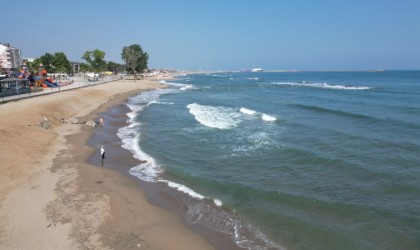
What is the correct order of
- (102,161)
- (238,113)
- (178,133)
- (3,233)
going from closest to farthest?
(3,233) → (102,161) → (178,133) → (238,113)

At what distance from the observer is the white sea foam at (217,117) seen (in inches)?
1145

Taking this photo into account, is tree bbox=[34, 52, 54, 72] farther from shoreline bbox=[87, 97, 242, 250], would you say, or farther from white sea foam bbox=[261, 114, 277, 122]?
white sea foam bbox=[261, 114, 277, 122]

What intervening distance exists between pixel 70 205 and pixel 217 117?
2292 centimetres

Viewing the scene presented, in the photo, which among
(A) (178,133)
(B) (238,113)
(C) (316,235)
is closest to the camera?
(C) (316,235)

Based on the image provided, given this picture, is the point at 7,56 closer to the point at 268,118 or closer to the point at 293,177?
the point at 268,118

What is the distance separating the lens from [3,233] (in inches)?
368

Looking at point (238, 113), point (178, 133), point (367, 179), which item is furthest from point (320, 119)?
point (367, 179)

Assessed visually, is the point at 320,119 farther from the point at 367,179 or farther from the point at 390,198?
the point at 390,198

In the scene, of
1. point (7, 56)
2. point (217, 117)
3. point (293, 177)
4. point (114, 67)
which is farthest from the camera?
point (114, 67)

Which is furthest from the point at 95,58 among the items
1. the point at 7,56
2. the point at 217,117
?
the point at 217,117

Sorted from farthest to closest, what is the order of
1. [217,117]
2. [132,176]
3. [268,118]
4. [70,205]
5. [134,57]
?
[134,57] → [217,117] → [268,118] → [132,176] → [70,205]

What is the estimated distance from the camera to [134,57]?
117 m

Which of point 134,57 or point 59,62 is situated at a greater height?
point 134,57

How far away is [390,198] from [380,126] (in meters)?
15.2
